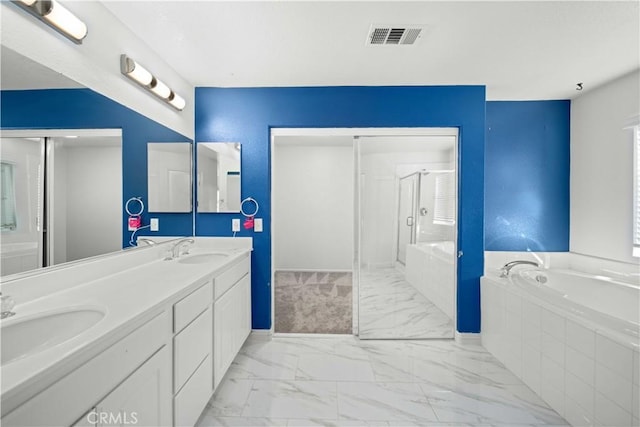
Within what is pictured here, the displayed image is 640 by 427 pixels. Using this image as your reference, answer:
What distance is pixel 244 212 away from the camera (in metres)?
2.77

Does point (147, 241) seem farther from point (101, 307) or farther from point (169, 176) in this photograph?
point (101, 307)

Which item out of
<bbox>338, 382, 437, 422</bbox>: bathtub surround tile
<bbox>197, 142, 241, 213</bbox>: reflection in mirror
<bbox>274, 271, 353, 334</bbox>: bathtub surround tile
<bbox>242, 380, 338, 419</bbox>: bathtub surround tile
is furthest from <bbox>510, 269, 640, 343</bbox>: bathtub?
<bbox>197, 142, 241, 213</bbox>: reflection in mirror

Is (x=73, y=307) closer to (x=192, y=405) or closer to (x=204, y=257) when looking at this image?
(x=192, y=405)

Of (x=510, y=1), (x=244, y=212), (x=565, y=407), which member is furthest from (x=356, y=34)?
(x=565, y=407)

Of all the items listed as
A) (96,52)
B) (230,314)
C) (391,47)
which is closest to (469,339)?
(230,314)

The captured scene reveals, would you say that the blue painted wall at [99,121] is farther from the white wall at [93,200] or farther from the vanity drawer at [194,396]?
the vanity drawer at [194,396]

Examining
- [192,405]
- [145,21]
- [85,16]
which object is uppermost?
[145,21]

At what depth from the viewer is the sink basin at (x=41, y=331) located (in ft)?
3.08

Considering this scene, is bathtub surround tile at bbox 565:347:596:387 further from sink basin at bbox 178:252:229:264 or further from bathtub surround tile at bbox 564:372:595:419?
sink basin at bbox 178:252:229:264

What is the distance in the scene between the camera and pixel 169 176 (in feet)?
8.04

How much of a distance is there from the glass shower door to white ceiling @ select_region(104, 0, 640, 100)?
910 millimetres

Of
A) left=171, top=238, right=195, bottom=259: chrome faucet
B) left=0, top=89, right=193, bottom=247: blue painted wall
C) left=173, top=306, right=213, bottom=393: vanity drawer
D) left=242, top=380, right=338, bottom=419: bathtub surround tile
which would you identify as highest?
left=0, top=89, right=193, bottom=247: blue painted wall

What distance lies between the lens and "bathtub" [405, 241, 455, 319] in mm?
2859

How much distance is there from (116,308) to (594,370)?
233 centimetres
